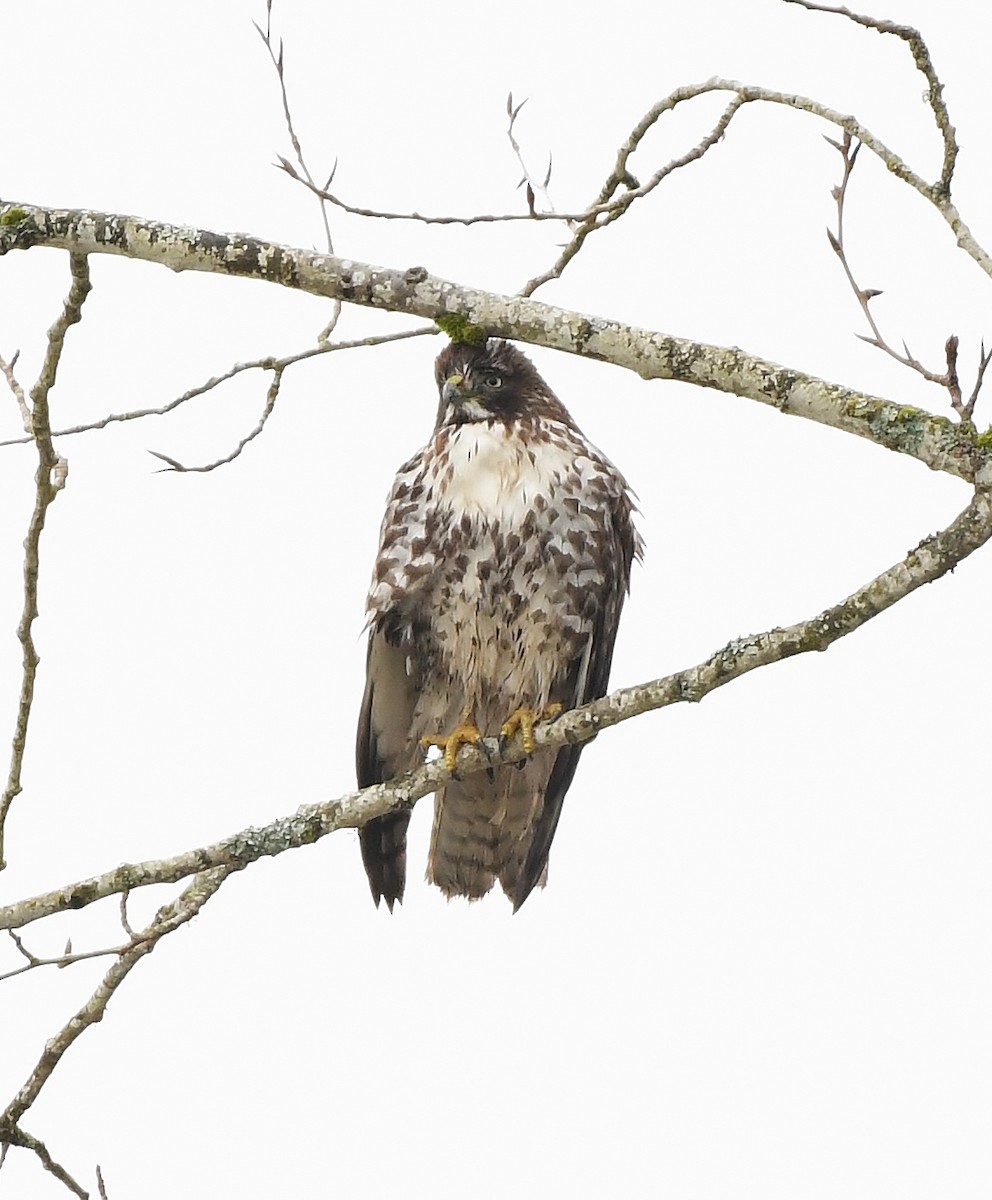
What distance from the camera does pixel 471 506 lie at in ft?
18.5

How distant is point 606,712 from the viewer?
4316mm

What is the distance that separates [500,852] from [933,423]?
3.23 metres

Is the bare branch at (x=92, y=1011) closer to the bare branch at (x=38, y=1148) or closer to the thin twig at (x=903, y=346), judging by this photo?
the bare branch at (x=38, y=1148)

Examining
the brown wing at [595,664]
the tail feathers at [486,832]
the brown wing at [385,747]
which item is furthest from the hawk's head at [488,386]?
the tail feathers at [486,832]

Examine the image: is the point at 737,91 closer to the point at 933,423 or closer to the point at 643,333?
the point at 643,333

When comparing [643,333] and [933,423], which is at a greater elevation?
[643,333]

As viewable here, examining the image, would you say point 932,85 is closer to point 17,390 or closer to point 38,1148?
point 17,390

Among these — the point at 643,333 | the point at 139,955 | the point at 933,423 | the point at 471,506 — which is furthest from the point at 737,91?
the point at 139,955

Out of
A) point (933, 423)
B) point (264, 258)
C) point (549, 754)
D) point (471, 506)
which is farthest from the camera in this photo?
point (549, 754)

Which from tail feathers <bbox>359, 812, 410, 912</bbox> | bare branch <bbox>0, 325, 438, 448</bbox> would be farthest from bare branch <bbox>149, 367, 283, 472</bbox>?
tail feathers <bbox>359, 812, 410, 912</bbox>

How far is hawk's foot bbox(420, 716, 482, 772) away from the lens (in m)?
5.44

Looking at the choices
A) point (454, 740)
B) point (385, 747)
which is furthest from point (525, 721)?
point (385, 747)

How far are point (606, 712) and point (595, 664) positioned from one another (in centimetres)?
162

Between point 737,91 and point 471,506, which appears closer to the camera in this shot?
point 737,91
